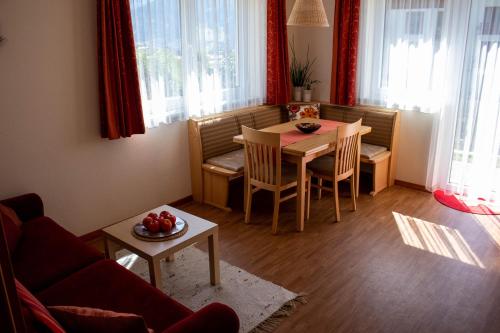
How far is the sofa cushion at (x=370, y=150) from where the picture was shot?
4.51 meters

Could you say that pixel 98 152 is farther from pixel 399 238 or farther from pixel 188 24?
pixel 399 238

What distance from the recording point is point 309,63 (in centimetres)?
545

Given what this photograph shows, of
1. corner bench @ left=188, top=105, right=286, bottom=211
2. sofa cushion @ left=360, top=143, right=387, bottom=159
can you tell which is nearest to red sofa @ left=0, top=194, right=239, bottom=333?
corner bench @ left=188, top=105, right=286, bottom=211

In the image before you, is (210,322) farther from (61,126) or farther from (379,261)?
(61,126)

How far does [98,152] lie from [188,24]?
1.50 m

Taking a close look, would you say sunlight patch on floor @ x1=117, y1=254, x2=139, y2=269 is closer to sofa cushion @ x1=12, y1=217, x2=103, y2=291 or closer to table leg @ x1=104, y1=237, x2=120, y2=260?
table leg @ x1=104, y1=237, x2=120, y2=260

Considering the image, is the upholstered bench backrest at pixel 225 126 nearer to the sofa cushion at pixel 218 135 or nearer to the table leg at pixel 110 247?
the sofa cushion at pixel 218 135

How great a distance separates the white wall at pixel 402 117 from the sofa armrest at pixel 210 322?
11.5 feet

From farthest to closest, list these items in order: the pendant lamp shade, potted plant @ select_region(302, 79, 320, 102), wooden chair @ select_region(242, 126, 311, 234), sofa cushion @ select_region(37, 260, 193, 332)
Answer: potted plant @ select_region(302, 79, 320, 102), wooden chair @ select_region(242, 126, 311, 234), the pendant lamp shade, sofa cushion @ select_region(37, 260, 193, 332)

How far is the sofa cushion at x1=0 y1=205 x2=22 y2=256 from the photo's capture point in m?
2.56

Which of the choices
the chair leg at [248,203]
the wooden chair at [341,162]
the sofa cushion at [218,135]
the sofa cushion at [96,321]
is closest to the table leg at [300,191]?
the wooden chair at [341,162]

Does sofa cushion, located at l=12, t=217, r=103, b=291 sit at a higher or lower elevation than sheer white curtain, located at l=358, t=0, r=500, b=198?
lower

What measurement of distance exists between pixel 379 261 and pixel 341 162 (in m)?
1.01

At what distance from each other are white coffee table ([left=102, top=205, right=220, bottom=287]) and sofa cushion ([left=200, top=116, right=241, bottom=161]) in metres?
1.40
